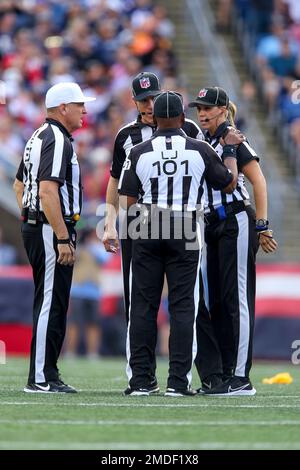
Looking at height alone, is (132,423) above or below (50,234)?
below

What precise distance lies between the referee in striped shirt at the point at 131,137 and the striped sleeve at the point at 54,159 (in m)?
0.65

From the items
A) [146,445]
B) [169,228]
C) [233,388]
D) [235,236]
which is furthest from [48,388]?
[146,445]

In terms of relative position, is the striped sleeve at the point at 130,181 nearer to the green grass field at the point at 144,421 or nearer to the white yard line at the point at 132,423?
the green grass field at the point at 144,421

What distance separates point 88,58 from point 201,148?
11.3 metres

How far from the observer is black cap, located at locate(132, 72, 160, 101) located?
989 cm

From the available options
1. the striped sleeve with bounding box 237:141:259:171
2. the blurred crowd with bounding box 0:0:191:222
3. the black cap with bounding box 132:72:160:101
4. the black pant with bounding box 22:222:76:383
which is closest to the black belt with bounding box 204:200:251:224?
the striped sleeve with bounding box 237:141:259:171

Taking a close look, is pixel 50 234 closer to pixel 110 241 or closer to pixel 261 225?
pixel 110 241

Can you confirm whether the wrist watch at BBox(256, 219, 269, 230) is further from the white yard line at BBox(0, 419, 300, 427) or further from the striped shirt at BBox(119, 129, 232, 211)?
the white yard line at BBox(0, 419, 300, 427)

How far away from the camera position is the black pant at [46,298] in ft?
31.6

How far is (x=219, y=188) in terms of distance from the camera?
373 inches

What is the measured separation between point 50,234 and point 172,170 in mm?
1007

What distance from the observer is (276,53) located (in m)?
21.6

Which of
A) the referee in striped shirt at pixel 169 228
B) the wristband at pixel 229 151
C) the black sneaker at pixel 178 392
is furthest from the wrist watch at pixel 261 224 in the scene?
the black sneaker at pixel 178 392

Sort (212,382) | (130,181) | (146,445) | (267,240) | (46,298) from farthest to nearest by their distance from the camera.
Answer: (212,382), (267,240), (46,298), (130,181), (146,445)
